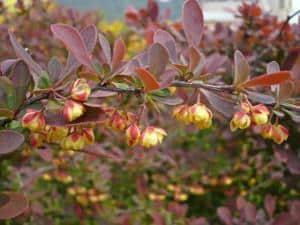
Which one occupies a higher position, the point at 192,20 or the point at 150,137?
the point at 192,20

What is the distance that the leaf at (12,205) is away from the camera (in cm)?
93

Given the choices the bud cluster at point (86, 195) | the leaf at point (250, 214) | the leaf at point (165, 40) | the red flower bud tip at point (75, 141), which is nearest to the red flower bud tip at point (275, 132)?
Answer: the leaf at point (165, 40)

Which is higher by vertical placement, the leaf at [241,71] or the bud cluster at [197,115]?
the leaf at [241,71]

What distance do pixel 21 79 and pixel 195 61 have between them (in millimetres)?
274

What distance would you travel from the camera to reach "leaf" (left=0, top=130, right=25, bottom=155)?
869 mm

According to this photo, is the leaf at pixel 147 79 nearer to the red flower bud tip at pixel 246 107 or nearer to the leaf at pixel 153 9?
the red flower bud tip at pixel 246 107

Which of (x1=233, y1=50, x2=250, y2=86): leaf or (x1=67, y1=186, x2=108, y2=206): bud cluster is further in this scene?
(x1=67, y1=186, x2=108, y2=206): bud cluster

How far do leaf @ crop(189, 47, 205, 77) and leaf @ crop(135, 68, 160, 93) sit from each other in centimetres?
9

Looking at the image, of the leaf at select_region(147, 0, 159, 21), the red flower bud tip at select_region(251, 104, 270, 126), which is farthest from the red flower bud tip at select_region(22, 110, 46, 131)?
the leaf at select_region(147, 0, 159, 21)

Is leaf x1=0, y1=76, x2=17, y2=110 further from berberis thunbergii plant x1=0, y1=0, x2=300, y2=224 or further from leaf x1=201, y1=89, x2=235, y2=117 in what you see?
leaf x1=201, y1=89, x2=235, y2=117

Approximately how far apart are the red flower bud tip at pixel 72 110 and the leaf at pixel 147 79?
0.32 ft

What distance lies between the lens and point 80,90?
0.85 metres

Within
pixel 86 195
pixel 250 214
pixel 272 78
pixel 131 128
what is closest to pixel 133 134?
pixel 131 128

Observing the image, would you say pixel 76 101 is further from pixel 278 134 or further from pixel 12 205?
pixel 278 134
